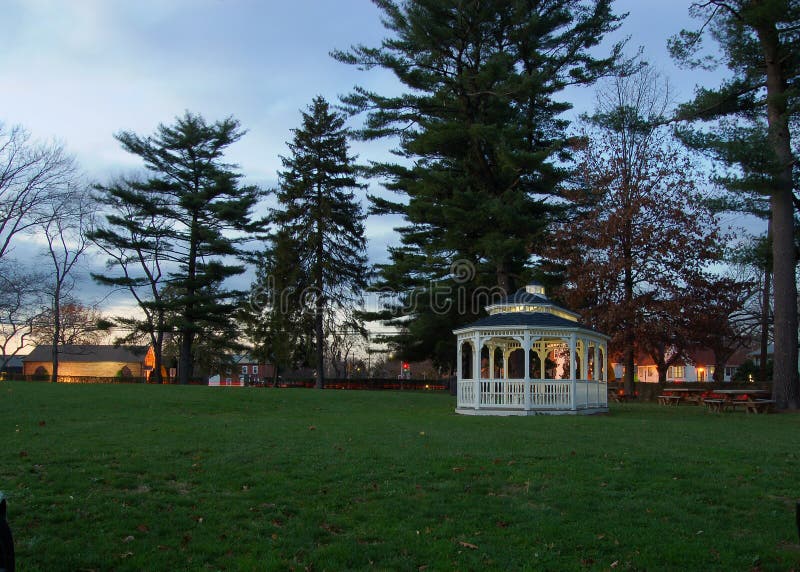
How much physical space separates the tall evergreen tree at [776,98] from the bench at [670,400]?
4.89 meters

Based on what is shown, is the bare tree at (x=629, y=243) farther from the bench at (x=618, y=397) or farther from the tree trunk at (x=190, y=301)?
the tree trunk at (x=190, y=301)

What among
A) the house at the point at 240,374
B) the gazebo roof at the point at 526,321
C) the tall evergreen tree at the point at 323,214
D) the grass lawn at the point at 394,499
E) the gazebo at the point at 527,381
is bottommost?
the house at the point at 240,374

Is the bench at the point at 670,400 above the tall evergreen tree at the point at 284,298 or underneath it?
underneath

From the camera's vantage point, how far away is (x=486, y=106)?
3103cm

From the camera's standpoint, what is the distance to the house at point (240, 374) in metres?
53.1

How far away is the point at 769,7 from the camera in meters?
19.9

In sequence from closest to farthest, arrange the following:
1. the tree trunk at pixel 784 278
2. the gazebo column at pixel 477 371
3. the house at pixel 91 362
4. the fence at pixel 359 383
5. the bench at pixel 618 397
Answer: the gazebo column at pixel 477 371, the tree trunk at pixel 784 278, the bench at pixel 618 397, the fence at pixel 359 383, the house at pixel 91 362

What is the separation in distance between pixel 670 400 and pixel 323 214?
24285mm

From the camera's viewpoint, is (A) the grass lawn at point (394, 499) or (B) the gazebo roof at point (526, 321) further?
(B) the gazebo roof at point (526, 321)

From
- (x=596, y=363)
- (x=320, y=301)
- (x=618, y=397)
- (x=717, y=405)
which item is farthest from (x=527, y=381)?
(x=320, y=301)

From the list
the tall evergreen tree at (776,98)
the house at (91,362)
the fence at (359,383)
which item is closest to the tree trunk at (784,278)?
the tall evergreen tree at (776,98)

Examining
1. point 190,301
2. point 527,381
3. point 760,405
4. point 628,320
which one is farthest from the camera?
point 190,301

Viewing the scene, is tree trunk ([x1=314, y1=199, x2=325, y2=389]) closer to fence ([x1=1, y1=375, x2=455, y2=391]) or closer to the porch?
fence ([x1=1, y1=375, x2=455, y2=391])

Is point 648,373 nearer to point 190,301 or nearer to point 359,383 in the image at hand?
point 359,383
